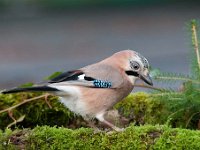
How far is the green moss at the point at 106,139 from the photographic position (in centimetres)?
583

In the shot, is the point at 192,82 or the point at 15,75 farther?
the point at 15,75

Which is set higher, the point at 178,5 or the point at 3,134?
the point at 178,5

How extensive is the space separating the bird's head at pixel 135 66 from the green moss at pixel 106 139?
733 millimetres

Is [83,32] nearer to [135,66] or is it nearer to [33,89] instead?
[135,66]

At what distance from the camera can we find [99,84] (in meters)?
6.51

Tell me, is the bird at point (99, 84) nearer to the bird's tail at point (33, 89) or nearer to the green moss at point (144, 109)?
the bird's tail at point (33, 89)

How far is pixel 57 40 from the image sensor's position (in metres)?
16.4

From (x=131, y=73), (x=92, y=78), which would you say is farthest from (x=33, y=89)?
(x=131, y=73)

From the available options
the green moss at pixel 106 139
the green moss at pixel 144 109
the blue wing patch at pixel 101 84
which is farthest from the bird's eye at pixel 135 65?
the green moss at pixel 106 139

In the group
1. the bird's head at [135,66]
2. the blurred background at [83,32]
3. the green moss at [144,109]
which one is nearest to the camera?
the bird's head at [135,66]

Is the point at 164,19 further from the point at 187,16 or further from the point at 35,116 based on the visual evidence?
the point at 35,116

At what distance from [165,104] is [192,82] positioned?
28 centimetres

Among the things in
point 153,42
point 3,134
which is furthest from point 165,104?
point 153,42

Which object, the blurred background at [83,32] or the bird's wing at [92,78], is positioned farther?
the blurred background at [83,32]
